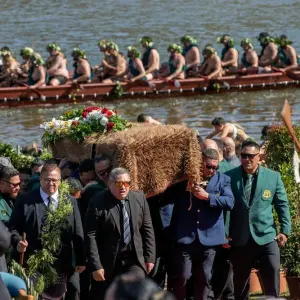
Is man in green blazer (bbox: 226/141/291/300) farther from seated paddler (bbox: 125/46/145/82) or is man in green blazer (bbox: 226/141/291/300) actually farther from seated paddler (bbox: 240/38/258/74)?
seated paddler (bbox: 240/38/258/74)

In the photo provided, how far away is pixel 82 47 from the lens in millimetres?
34406

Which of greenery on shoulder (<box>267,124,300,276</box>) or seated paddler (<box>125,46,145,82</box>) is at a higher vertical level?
greenery on shoulder (<box>267,124,300,276</box>)

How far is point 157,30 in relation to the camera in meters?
37.8

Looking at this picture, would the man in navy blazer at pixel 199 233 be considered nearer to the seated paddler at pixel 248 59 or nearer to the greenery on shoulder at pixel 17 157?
the greenery on shoulder at pixel 17 157

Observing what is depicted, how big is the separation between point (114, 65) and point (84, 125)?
15120mm

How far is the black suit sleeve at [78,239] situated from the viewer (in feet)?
30.7

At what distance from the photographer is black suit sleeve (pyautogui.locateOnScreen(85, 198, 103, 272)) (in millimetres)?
9156

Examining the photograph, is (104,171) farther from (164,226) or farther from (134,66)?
(134,66)

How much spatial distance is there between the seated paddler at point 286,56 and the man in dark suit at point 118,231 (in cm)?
1852

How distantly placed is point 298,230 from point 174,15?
3077cm

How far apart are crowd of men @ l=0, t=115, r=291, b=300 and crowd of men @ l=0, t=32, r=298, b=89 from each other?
15.1 metres

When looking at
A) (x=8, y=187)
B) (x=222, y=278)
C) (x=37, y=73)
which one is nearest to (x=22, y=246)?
(x=8, y=187)

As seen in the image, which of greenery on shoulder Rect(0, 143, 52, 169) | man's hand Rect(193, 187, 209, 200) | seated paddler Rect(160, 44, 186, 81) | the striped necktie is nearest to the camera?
man's hand Rect(193, 187, 209, 200)

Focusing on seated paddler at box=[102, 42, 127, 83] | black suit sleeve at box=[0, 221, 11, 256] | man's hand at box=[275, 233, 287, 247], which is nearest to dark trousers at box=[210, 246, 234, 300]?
man's hand at box=[275, 233, 287, 247]
